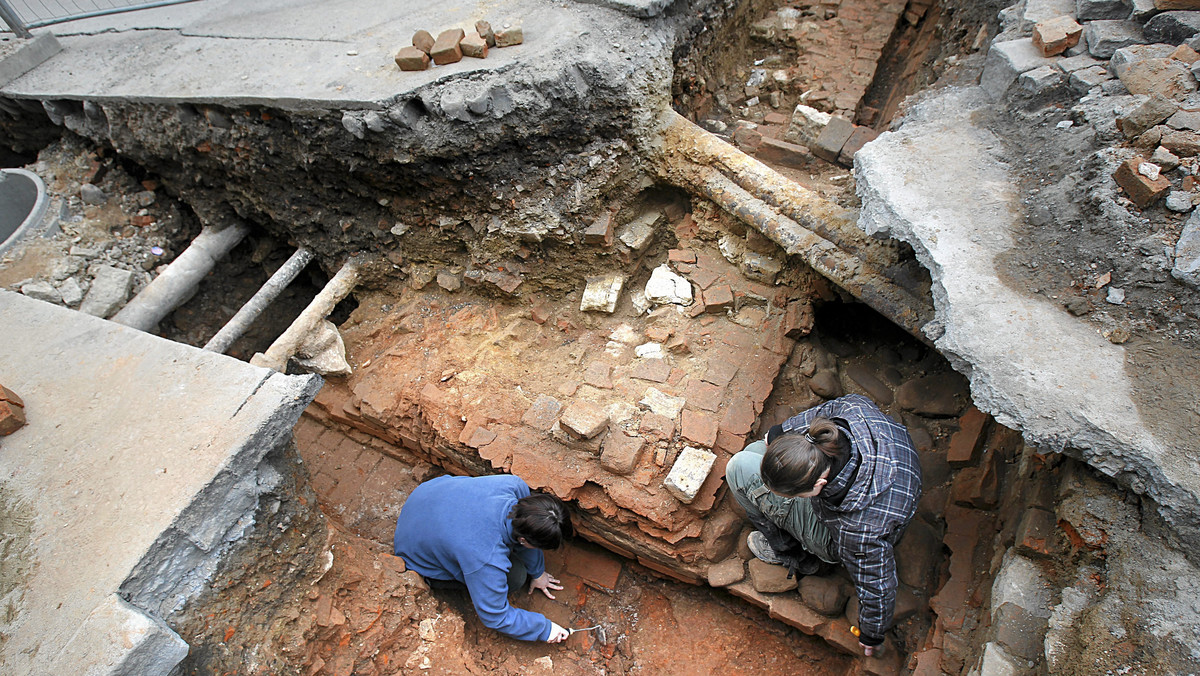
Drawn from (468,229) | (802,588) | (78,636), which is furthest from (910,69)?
(78,636)

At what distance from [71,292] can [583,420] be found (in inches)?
140

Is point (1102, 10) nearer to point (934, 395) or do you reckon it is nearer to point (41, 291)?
point (934, 395)

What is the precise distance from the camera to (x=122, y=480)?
2408mm

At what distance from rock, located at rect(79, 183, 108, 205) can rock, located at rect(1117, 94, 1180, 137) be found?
6.28 meters

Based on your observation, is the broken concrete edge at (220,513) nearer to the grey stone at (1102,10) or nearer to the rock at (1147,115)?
the rock at (1147,115)

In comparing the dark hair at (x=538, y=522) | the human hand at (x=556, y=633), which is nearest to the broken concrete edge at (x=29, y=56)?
the dark hair at (x=538, y=522)

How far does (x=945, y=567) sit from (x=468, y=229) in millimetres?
3326

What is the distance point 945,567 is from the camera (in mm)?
2859

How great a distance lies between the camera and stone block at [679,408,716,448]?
3.16 meters

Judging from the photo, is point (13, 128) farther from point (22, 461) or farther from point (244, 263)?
point (22, 461)

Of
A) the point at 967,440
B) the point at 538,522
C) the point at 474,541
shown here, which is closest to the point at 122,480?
the point at 474,541

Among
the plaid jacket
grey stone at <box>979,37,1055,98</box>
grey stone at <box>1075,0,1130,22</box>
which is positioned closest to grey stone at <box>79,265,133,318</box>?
the plaid jacket

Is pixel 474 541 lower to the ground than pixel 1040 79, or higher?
lower

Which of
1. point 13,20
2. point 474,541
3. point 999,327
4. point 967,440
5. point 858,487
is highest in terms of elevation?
Result: point 13,20
